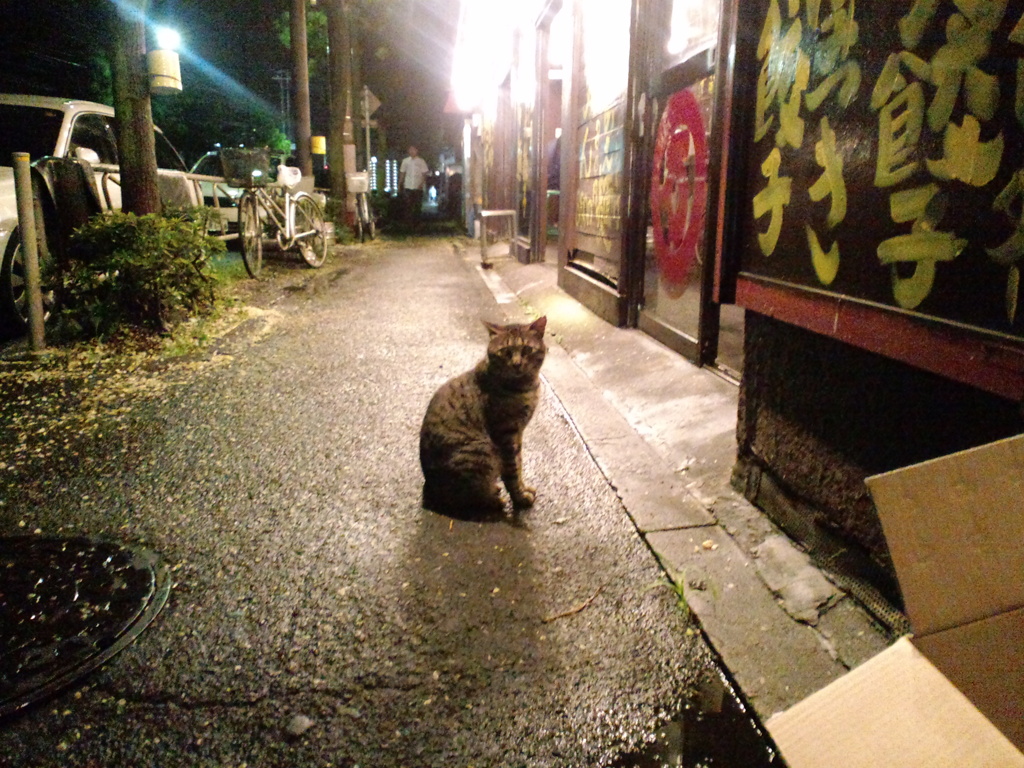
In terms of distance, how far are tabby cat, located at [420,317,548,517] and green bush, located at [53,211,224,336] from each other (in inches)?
155

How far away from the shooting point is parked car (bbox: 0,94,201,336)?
5.55 metres

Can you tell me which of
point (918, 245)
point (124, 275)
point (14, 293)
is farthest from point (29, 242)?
point (918, 245)

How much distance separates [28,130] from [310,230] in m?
4.49

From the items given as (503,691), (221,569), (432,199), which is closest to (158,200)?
(221,569)

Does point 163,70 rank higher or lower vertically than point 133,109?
higher

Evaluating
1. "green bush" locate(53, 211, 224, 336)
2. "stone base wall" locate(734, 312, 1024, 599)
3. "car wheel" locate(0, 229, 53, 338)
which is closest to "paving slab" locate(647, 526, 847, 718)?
"stone base wall" locate(734, 312, 1024, 599)

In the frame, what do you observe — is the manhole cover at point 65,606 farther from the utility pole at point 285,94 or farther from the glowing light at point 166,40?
A: the utility pole at point 285,94

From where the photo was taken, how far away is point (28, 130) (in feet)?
22.6

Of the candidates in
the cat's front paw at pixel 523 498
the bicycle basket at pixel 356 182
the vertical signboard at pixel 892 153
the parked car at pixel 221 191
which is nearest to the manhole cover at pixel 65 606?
the cat's front paw at pixel 523 498

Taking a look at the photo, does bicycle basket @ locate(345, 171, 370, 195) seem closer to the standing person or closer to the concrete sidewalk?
the standing person

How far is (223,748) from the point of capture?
1.73 meters

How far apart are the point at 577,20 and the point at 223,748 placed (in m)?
7.67

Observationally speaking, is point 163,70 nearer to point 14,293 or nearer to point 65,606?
point 14,293

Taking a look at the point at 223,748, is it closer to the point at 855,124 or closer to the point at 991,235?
the point at 991,235
